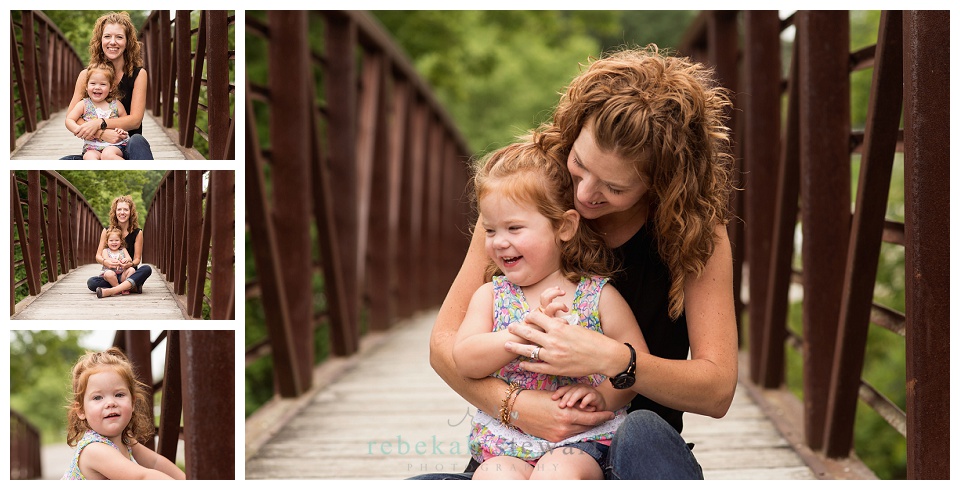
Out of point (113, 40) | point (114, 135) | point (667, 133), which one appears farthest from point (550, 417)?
point (113, 40)

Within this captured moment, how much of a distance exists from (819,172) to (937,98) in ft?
3.34

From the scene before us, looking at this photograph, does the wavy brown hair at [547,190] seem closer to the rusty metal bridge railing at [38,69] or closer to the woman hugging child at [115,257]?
the woman hugging child at [115,257]

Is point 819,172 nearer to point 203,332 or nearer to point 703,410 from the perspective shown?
point 703,410

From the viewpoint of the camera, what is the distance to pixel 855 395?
2793 millimetres

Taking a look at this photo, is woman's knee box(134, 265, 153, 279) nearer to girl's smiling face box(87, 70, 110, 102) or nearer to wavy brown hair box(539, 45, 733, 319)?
girl's smiling face box(87, 70, 110, 102)

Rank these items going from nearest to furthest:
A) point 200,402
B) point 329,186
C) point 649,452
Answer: point 649,452 → point 200,402 → point 329,186

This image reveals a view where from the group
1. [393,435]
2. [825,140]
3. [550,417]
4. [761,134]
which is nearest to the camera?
[550,417]

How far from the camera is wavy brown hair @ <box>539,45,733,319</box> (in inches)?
70.7

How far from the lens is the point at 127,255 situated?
1929 mm

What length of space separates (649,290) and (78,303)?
1.11 meters

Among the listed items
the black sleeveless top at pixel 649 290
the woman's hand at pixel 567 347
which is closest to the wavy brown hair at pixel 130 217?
the woman's hand at pixel 567 347

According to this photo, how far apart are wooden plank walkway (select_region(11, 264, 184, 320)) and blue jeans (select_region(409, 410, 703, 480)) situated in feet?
3.07

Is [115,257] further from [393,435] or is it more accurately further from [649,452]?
[393,435]
